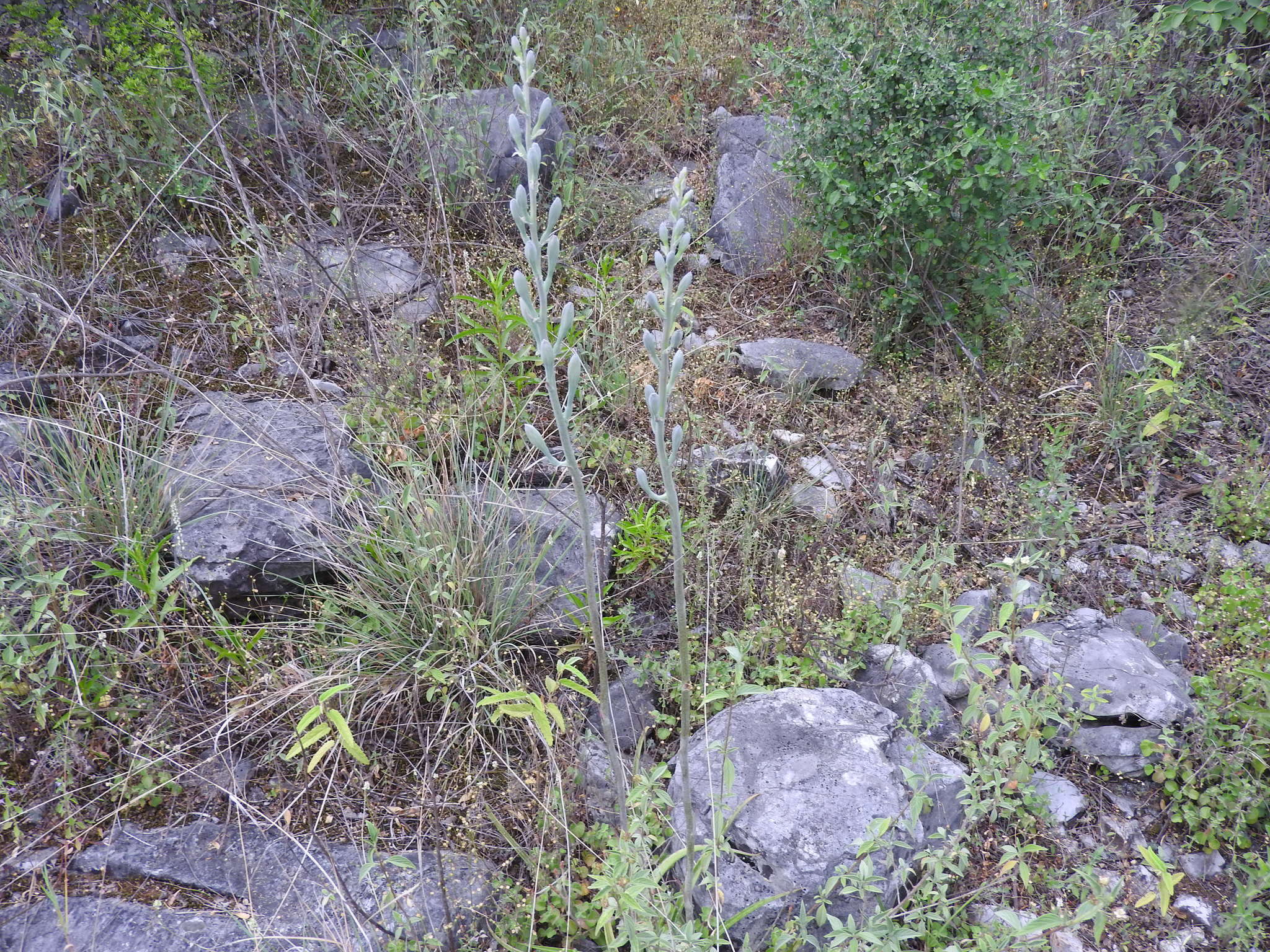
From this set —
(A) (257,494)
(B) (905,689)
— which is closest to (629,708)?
(B) (905,689)

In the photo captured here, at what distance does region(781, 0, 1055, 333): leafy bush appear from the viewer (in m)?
3.36

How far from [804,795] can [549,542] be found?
1.14 meters

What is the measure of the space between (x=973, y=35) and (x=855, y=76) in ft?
1.87

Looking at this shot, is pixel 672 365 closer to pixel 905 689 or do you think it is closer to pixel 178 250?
pixel 905 689

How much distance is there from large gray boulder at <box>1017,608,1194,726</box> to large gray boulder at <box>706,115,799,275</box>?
105 inches

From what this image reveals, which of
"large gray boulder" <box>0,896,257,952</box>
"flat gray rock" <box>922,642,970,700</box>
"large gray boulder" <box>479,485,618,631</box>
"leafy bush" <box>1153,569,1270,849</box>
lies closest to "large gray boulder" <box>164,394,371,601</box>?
"large gray boulder" <box>479,485,618,631</box>

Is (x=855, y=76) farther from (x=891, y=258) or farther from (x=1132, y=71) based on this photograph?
(x=1132, y=71)

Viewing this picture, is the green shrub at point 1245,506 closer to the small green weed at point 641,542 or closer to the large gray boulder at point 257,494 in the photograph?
the small green weed at point 641,542

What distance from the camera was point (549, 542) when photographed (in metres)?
2.69

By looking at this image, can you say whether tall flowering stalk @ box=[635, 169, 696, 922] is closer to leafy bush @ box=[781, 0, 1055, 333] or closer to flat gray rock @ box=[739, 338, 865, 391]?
flat gray rock @ box=[739, 338, 865, 391]

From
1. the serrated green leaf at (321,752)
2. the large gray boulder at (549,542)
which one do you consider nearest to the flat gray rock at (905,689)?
the large gray boulder at (549,542)

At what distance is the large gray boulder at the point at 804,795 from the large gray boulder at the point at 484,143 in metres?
3.15

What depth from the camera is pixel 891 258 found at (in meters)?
3.88

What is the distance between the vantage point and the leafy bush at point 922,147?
3363mm
